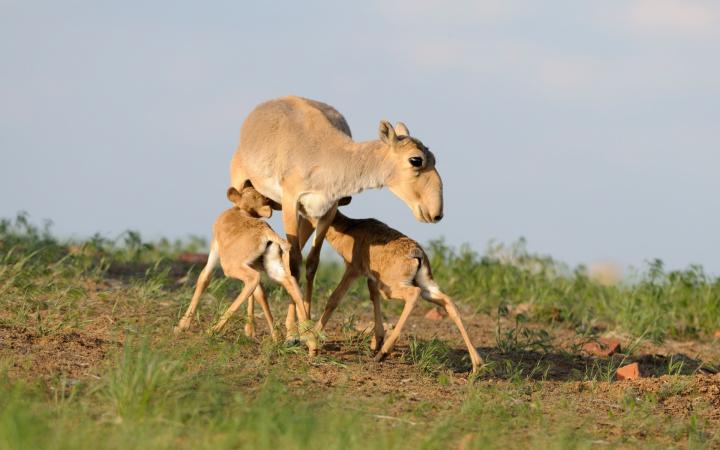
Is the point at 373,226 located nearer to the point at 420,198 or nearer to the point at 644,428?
the point at 420,198

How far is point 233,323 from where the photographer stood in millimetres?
9500

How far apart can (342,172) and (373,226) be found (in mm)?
536

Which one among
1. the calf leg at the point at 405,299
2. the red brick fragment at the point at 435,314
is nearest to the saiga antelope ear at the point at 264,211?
the calf leg at the point at 405,299

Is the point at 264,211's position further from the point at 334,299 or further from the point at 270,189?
the point at 334,299

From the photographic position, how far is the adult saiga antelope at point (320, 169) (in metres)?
9.05

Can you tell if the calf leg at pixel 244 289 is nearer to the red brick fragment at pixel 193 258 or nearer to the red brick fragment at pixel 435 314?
the red brick fragment at pixel 435 314

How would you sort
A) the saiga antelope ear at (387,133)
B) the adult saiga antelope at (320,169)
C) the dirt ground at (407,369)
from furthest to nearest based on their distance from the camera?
the saiga antelope ear at (387,133)
the adult saiga antelope at (320,169)
the dirt ground at (407,369)

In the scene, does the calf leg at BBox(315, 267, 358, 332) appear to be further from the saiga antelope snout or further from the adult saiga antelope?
the saiga antelope snout

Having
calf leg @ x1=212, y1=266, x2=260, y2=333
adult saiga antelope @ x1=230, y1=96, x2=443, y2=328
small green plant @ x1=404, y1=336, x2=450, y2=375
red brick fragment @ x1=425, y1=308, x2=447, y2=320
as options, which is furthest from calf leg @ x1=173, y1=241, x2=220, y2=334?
red brick fragment @ x1=425, y1=308, x2=447, y2=320

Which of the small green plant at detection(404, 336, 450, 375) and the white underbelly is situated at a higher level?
the white underbelly

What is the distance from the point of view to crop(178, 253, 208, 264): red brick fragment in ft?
46.1

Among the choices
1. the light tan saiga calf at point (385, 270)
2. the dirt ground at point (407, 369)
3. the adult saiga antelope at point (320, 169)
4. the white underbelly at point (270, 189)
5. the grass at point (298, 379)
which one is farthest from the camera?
the white underbelly at point (270, 189)

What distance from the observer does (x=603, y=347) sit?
411 inches

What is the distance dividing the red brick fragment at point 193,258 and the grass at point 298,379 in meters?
0.82
